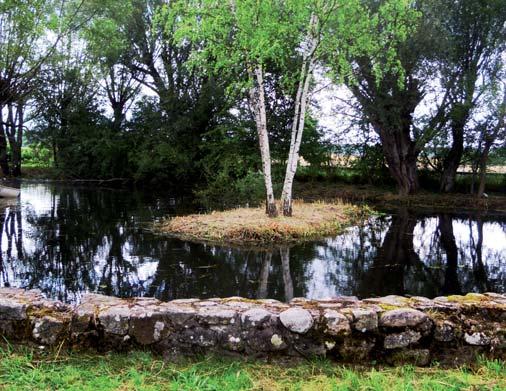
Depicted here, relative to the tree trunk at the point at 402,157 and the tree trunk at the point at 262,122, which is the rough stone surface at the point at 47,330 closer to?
the tree trunk at the point at 262,122

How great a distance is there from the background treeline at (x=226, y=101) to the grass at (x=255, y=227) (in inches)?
126

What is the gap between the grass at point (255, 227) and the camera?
33.6 feet

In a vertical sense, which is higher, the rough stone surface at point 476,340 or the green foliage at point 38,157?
the green foliage at point 38,157

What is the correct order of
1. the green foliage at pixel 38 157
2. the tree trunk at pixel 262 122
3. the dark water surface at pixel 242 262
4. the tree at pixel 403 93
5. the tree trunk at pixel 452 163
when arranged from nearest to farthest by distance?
the dark water surface at pixel 242 262
the tree trunk at pixel 262 122
the tree at pixel 403 93
the tree trunk at pixel 452 163
the green foliage at pixel 38 157

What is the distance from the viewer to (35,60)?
17734mm

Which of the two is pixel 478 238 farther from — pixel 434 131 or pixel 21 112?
pixel 21 112

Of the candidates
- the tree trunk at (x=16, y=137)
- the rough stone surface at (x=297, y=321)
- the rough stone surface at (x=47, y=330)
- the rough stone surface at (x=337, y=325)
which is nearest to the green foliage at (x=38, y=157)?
the tree trunk at (x=16, y=137)

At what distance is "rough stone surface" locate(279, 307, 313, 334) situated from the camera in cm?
354

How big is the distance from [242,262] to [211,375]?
4.94 meters

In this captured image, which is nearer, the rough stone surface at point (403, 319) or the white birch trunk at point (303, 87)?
the rough stone surface at point (403, 319)

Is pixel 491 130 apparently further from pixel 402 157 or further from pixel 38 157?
pixel 38 157

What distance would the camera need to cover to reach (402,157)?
2139 cm

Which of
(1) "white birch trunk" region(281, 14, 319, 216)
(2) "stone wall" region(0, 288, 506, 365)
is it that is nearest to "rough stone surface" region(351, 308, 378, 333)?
(2) "stone wall" region(0, 288, 506, 365)

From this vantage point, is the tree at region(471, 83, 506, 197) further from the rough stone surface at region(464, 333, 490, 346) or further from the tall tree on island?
the rough stone surface at region(464, 333, 490, 346)
